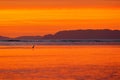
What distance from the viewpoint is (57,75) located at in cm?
2498

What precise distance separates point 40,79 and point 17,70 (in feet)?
14.1

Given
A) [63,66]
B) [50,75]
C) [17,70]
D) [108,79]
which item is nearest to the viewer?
[108,79]

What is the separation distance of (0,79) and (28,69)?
4787 millimetres

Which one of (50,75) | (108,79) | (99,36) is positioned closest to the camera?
(108,79)

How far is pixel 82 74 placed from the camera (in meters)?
25.4

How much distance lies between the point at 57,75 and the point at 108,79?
2831 millimetres

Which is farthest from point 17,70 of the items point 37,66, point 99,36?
point 99,36

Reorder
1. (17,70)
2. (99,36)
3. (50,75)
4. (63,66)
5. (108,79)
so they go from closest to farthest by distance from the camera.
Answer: (108,79), (50,75), (17,70), (63,66), (99,36)

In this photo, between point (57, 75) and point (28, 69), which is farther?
point (28, 69)

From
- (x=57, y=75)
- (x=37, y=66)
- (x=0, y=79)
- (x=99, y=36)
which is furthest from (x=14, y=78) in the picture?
(x=99, y=36)

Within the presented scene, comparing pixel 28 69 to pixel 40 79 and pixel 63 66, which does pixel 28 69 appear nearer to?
pixel 63 66

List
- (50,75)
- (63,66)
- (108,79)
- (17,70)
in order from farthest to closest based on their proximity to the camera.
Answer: (63,66) < (17,70) < (50,75) < (108,79)

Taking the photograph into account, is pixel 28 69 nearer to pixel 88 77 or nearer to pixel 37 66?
pixel 37 66

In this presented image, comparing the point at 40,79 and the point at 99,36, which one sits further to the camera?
the point at 99,36
